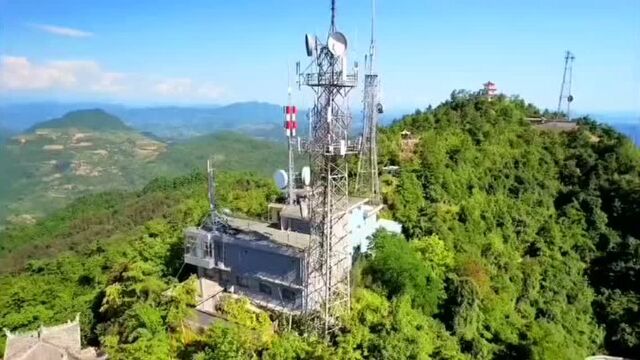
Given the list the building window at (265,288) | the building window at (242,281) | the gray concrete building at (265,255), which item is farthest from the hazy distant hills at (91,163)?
the building window at (265,288)

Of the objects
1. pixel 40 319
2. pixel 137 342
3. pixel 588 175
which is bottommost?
pixel 40 319

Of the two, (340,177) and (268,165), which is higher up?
(340,177)

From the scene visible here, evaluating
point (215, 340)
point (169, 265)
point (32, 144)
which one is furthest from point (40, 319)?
point (32, 144)

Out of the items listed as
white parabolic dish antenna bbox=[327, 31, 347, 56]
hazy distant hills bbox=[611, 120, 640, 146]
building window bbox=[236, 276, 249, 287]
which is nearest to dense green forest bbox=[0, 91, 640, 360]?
building window bbox=[236, 276, 249, 287]

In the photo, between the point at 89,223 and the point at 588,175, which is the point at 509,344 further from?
the point at 89,223

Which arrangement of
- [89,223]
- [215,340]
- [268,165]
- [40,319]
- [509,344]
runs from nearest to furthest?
[215,340]
[509,344]
[40,319]
[89,223]
[268,165]

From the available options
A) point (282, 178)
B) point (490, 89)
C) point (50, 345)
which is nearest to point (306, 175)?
point (282, 178)

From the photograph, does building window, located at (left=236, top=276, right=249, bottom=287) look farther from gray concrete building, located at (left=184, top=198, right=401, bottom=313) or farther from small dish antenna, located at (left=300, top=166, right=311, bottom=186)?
small dish antenna, located at (left=300, top=166, right=311, bottom=186)
